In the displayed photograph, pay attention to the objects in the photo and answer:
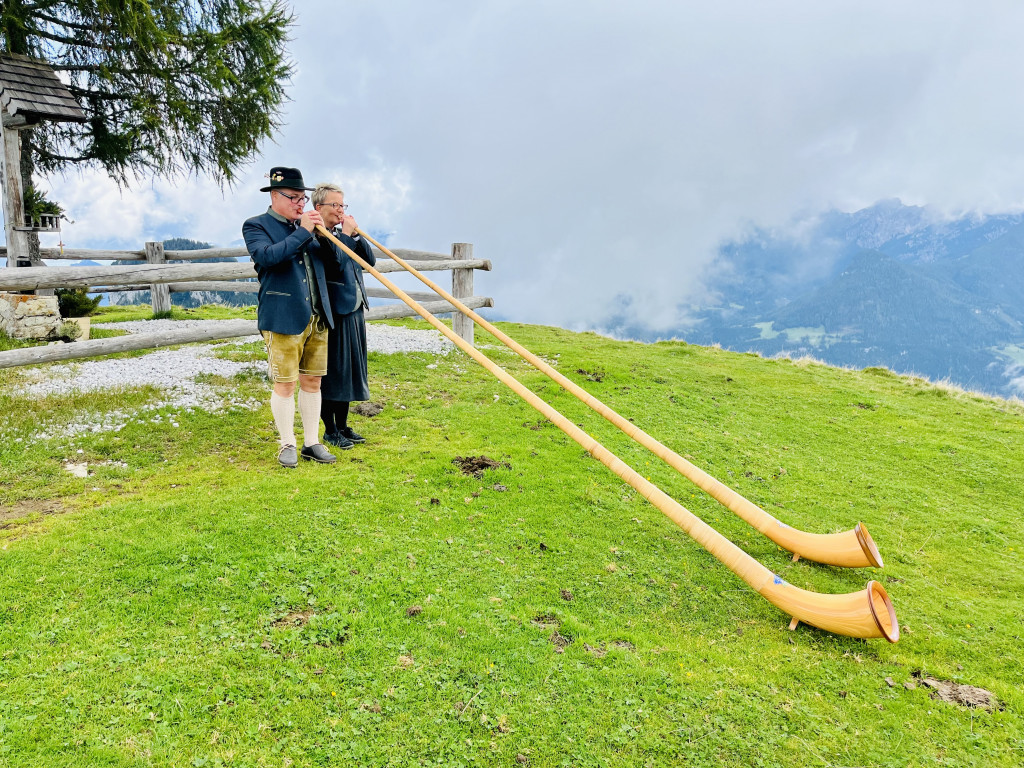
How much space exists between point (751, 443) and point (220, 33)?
16.8 m

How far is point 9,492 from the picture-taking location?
4812 millimetres

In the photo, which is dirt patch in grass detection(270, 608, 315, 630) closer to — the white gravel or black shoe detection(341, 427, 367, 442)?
black shoe detection(341, 427, 367, 442)

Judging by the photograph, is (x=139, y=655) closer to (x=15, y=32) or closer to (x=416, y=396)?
(x=416, y=396)

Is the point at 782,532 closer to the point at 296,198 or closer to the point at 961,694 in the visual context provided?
the point at 961,694

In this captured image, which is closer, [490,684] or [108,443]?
[490,684]

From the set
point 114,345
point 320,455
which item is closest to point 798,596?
point 320,455

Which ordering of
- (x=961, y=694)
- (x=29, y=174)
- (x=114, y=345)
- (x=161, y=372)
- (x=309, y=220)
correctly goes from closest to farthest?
(x=961, y=694), (x=309, y=220), (x=114, y=345), (x=161, y=372), (x=29, y=174)

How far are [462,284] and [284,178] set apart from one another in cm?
589

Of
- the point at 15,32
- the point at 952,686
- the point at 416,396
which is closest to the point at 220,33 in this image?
the point at 15,32

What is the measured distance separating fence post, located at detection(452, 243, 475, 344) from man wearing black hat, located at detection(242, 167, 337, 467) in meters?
5.39

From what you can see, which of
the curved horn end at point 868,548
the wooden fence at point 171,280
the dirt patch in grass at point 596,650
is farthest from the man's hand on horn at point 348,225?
the curved horn end at point 868,548

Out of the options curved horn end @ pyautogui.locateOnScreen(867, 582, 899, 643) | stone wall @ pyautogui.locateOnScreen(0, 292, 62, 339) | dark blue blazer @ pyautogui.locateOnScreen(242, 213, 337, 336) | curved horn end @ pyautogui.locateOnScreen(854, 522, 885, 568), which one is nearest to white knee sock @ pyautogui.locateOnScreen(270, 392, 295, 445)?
dark blue blazer @ pyautogui.locateOnScreen(242, 213, 337, 336)

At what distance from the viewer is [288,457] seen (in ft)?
18.3

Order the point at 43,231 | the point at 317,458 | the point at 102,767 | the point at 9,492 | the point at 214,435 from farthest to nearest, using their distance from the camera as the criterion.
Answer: the point at 43,231
the point at 214,435
the point at 317,458
the point at 9,492
the point at 102,767
